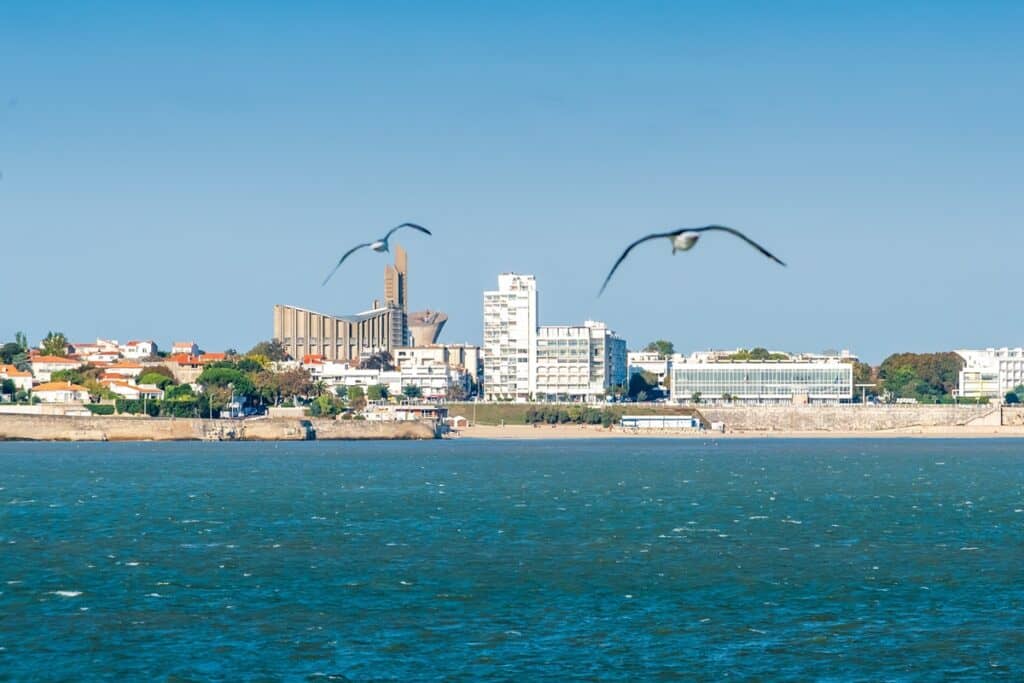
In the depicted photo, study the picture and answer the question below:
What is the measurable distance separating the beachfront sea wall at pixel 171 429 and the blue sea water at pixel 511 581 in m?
79.6

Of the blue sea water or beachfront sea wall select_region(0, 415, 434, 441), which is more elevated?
beachfront sea wall select_region(0, 415, 434, 441)

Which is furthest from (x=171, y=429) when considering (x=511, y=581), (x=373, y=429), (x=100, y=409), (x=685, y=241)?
(x=685, y=241)

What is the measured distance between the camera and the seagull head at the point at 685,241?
3306cm

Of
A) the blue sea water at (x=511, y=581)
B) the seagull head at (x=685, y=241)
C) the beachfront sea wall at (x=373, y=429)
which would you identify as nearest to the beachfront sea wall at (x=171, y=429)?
the beachfront sea wall at (x=373, y=429)

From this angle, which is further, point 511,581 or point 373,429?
point 373,429

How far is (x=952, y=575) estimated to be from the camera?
47906mm

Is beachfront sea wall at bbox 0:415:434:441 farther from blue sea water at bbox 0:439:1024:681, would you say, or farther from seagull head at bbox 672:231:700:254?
seagull head at bbox 672:231:700:254

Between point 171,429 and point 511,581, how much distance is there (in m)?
134

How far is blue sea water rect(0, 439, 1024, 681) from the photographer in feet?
116

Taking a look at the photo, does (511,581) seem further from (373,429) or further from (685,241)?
(373,429)

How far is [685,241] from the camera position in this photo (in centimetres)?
3334

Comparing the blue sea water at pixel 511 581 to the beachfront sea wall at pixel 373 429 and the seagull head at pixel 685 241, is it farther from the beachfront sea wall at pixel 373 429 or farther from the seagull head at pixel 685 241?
the beachfront sea wall at pixel 373 429

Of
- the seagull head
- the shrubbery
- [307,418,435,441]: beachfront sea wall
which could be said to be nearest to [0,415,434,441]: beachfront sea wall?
[307,418,435,441]: beachfront sea wall

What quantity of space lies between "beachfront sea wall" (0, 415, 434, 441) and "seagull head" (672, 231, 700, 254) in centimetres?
14633
